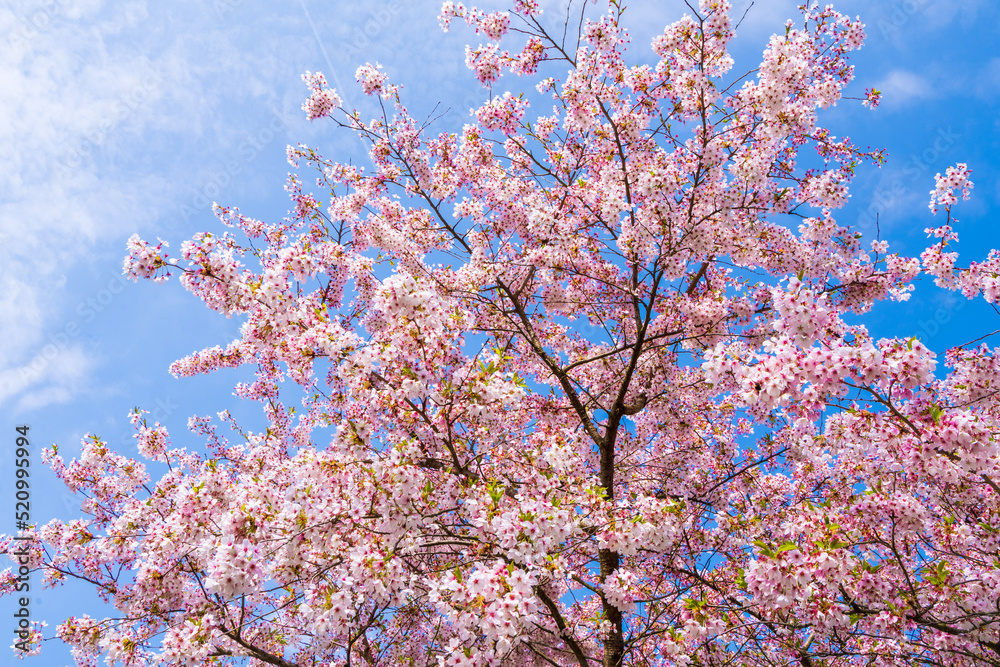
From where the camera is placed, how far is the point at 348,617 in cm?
545

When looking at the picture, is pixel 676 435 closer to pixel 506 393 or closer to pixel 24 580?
pixel 506 393

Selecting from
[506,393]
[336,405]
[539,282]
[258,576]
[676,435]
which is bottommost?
[258,576]

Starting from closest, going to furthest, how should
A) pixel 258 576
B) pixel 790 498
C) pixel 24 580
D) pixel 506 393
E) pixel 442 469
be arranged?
1. pixel 258 576
2. pixel 506 393
3. pixel 442 469
4. pixel 24 580
5. pixel 790 498

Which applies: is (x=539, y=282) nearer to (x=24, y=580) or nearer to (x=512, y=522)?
(x=512, y=522)

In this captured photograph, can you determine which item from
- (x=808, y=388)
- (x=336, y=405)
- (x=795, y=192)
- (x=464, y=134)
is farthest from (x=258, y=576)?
(x=795, y=192)

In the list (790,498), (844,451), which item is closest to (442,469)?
(844,451)

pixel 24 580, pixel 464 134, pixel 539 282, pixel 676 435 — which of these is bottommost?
pixel 24 580

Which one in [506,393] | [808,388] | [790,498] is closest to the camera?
[808,388]

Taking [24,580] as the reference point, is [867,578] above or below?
below

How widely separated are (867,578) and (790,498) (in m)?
3.88

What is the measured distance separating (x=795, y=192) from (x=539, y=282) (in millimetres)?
4480

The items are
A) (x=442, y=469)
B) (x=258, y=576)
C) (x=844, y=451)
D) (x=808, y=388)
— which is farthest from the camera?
(x=844, y=451)

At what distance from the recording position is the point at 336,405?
692cm

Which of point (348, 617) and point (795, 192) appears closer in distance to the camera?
point (348, 617)
